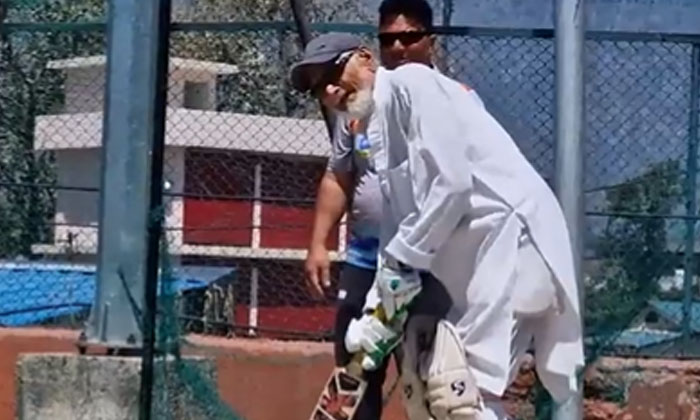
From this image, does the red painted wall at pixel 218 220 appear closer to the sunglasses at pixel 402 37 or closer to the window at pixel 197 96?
the window at pixel 197 96

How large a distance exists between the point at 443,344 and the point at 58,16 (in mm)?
4039

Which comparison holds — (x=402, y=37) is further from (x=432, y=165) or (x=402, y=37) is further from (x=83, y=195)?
(x=83, y=195)

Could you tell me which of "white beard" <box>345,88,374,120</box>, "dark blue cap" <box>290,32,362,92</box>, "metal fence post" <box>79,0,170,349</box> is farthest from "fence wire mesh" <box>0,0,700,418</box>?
"white beard" <box>345,88,374,120</box>

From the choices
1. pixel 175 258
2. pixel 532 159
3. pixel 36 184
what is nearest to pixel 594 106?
pixel 532 159

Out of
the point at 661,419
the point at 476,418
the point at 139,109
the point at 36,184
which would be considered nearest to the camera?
the point at 476,418

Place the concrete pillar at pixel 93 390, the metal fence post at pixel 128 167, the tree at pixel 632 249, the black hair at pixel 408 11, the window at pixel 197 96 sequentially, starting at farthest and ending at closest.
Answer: the window at pixel 197 96, the tree at pixel 632 249, the metal fence post at pixel 128 167, the concrete pillar at pixel 93 390, the black hair at pixel 408 11

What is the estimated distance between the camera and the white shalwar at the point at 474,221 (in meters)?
4.43

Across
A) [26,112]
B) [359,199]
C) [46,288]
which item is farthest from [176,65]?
[359,199]

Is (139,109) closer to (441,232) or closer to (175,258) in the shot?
(175,258)

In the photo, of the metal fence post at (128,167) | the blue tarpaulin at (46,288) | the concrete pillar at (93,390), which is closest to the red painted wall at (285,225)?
the blue tarpaulin at (46,288)

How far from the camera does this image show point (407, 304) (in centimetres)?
450

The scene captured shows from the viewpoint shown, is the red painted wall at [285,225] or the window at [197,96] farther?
the window at [197,96]

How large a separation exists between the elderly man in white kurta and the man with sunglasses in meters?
0.67

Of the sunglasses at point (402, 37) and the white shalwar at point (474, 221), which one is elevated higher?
the sunglasses at point (402, 37)
